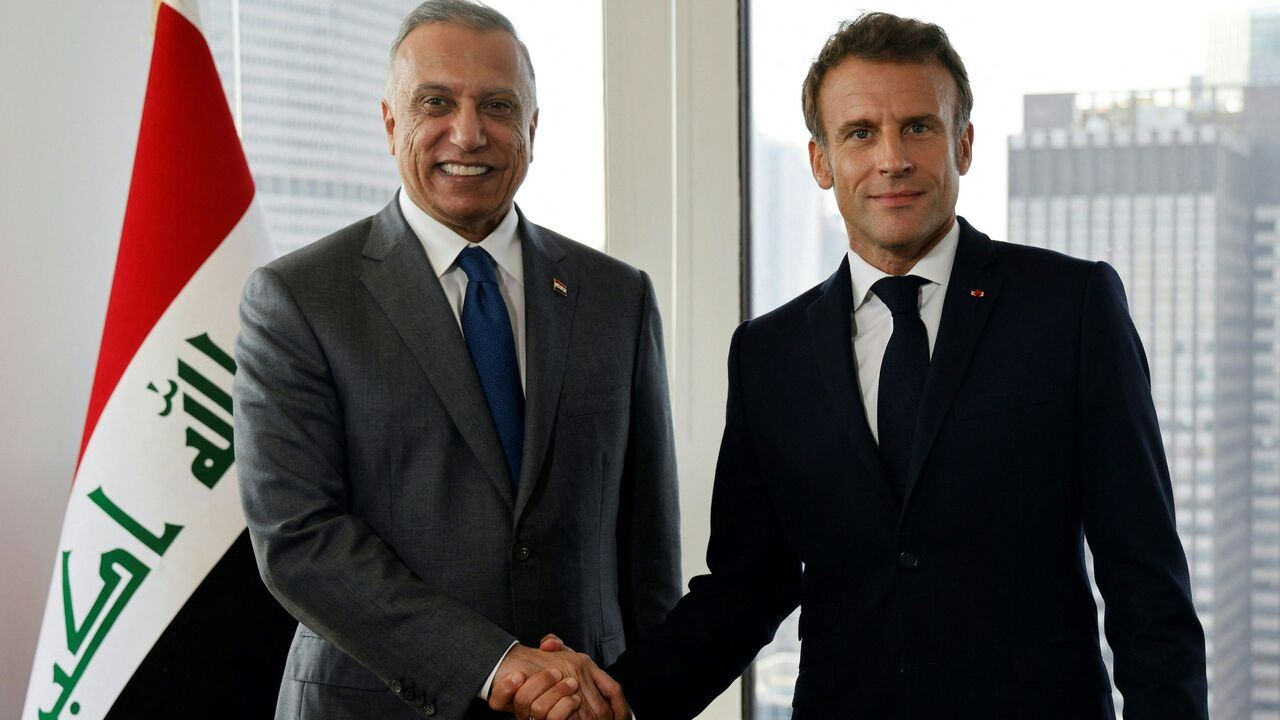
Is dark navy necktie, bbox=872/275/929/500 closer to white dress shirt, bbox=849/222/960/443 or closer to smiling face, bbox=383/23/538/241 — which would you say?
white dress shirt, bbox=849/222/960/443

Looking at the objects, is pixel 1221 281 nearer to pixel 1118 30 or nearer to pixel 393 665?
pixel 1118 30

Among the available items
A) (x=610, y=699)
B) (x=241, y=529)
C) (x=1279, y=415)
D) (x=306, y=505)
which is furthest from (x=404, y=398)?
(x=1279, y=415)

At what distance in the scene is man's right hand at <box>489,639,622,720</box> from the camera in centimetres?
178

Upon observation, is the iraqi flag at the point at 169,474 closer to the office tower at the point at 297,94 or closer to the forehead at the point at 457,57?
the office tower at the point at 297,94

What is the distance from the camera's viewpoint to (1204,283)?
2422 mm

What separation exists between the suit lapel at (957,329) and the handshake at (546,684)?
57cm

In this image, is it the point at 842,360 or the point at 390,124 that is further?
the point at 390,124

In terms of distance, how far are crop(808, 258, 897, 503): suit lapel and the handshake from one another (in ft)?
1.76

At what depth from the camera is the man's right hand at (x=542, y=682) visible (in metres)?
1.78

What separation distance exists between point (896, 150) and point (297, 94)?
1720 mm

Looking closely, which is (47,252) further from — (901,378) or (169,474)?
(901,378)

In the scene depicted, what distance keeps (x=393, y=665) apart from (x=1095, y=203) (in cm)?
167

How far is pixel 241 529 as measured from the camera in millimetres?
2408

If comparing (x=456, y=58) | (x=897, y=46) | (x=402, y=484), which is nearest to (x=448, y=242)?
(x=456, y=58)
